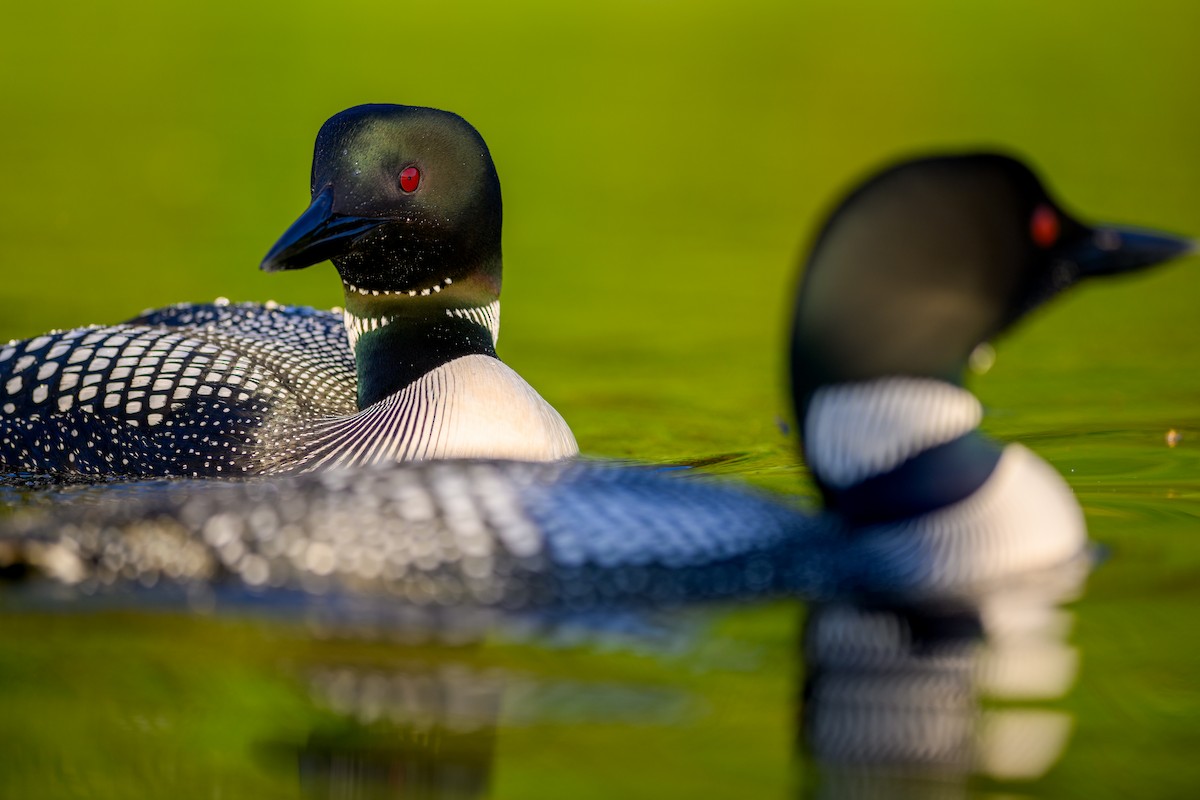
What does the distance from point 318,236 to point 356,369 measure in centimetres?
66

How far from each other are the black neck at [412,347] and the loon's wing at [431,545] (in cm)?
123

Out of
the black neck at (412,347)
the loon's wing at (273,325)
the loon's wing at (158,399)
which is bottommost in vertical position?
the loon's wing at (158,399)

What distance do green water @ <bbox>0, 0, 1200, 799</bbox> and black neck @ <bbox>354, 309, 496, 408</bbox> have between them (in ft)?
2.93

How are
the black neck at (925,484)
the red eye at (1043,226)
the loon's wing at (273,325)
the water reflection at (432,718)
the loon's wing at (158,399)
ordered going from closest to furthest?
the water reflection at (432,718) < the black neck at (925,484) < the red eye at (1043,226) < the loon's wing at (158,399) < the loon's wing at (273,325)

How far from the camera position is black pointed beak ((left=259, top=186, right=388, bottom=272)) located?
15.4 feet

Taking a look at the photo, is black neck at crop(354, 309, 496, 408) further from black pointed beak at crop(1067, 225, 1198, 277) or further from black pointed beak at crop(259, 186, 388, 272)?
black pointed beak at crop(1067, 225, 1198, 277)

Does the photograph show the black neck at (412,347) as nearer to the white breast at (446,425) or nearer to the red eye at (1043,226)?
the white breast at (446,425)

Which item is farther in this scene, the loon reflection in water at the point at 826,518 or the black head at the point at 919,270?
the black head at the point at 919,270

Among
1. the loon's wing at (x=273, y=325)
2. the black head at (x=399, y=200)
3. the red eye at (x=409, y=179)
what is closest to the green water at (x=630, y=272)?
the loon's wing at (x=273, y=325)

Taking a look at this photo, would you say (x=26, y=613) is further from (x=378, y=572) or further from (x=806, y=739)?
(x=806, y=739)

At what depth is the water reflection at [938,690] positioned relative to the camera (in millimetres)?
2867

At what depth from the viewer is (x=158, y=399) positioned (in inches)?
201

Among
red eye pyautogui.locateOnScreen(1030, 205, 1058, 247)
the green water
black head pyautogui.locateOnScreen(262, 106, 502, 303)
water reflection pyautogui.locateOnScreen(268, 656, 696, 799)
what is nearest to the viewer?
water reflection pyautogui.locateOnScreen(268, 656, 696, 799)

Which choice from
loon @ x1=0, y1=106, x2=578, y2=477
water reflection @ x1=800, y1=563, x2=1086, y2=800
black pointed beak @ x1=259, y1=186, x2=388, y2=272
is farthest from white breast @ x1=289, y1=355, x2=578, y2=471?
water reflection @ x1=800, y1=563, x2=1086, y2=800
